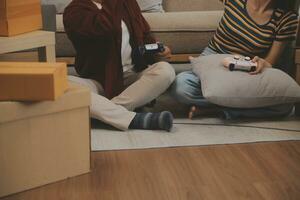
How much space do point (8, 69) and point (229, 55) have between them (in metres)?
1.02

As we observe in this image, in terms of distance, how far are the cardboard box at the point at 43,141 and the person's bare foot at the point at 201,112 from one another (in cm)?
63

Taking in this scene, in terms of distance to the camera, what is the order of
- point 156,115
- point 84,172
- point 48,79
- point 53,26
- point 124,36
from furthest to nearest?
1. point 53,26
2. point 124,36
3. point 156,115
4. point 84,172
5. point 48,79

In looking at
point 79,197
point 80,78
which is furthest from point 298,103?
point 79,197

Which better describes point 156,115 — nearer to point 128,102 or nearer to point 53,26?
point 128,102

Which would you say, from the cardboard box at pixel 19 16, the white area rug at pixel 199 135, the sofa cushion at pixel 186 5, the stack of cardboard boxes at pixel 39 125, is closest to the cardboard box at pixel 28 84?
the stack of cardboard boxes at pixel 39 125

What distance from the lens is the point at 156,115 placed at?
1.81 metres

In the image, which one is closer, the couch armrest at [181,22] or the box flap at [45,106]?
the box flap at [45,106]

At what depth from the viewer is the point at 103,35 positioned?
72.9 inches

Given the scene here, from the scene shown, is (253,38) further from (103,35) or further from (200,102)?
(103,35)

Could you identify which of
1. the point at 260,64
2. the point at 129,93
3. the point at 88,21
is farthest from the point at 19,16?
the point at 260,64

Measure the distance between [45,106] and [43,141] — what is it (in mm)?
106

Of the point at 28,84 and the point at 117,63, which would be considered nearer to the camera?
the point at 28,84

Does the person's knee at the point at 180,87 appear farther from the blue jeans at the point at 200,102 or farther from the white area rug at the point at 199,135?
the white area rug at the point at 199,135

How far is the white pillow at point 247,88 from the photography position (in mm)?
1848
